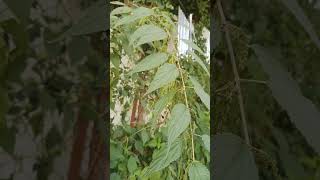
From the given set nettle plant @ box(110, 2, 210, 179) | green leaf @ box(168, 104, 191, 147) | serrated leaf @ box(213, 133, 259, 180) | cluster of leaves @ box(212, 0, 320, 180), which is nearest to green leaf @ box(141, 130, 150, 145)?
Result: nettle plant @ box(110, 2, 210, 179)

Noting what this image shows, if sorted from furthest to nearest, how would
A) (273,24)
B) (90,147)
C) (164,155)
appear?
(273,24) < (90,147) < (164,155)

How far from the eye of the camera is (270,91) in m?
0.38

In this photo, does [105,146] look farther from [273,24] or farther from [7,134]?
[273,24]

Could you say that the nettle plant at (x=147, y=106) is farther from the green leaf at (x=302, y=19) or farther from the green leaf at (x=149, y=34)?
the green leaf at (x=302, y=19)

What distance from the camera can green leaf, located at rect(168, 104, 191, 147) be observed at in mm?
354

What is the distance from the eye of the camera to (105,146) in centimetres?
54

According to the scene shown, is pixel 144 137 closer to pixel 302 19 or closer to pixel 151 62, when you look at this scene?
pixel 151 62

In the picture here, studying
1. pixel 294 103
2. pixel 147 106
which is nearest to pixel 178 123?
pixel 294 103

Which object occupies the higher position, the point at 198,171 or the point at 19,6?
the point at 19,6

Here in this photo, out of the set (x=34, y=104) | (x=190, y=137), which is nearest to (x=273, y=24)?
(x=190, y=137)

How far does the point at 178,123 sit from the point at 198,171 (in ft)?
0.43

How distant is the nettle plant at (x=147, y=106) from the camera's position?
0.49 m

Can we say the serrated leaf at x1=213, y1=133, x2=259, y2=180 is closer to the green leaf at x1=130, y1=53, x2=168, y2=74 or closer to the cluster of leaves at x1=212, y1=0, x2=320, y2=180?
the cluster of leaves at x1=212, y1=0, x2=320, y2=180

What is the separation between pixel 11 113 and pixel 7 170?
0.20 feet
